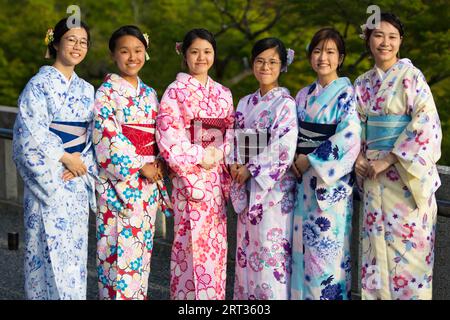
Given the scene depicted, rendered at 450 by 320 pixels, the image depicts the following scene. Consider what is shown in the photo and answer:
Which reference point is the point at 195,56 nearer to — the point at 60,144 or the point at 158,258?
the point at 60,144

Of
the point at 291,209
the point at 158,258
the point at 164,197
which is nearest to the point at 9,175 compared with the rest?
the point at 158,258

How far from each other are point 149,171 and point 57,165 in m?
0.56

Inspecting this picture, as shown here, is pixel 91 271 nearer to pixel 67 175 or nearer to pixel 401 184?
pixel 67 175

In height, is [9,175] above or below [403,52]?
below

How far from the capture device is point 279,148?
4.36m

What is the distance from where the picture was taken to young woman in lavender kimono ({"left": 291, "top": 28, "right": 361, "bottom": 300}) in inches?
167

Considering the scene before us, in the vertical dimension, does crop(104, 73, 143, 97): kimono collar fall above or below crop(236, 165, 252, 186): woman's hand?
above

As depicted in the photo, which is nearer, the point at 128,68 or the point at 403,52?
the point at 128,68

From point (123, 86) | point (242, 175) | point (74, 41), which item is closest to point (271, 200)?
point (242, 175)

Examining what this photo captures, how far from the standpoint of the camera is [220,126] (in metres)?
4.59

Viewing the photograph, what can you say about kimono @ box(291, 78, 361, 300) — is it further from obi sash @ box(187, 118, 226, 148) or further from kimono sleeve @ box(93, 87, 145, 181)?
kimono sleeve @ box(93, 87, 145, 181)

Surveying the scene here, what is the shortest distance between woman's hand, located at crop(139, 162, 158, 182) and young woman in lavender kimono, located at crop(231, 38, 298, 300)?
541 millimetres

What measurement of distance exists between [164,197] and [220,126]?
1.96 feet

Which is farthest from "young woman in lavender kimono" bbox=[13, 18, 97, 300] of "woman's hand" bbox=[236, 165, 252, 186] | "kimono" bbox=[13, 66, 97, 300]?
"woman's hand" bbox=[236, 165, 252, 186]
